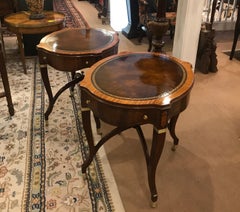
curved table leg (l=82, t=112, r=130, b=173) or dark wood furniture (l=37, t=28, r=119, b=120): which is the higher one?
dark wood furniture (l=37, t=28, r=119, b=120)

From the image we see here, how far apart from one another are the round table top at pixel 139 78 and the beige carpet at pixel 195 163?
630mm

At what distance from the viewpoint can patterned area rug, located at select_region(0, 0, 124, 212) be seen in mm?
1482

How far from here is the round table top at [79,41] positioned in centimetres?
175

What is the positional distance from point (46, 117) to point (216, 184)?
1.33m

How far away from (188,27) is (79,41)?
1195 millimetres

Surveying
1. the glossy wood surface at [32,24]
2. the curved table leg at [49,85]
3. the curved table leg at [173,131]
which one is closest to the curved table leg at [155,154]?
the curved table leg at [173,131]

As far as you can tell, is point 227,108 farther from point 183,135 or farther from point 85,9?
point 85,9

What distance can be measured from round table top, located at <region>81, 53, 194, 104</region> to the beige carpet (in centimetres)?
63

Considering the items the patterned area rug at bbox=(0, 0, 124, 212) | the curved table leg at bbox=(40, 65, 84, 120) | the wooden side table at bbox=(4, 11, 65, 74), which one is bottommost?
the patterned area rug at bbox=(0, 0, 124, 212)

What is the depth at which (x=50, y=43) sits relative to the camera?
1.86 meters

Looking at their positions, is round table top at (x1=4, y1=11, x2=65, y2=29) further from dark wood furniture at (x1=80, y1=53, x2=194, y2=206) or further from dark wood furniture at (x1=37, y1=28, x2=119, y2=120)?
dark wood furniture at (x1=80, y1=53, x2=194, y2=206)

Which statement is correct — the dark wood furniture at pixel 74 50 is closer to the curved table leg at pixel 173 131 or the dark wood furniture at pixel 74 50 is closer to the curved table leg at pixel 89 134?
the curved table leg at pixel 89 134

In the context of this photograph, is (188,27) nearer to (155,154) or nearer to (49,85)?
(49,85)

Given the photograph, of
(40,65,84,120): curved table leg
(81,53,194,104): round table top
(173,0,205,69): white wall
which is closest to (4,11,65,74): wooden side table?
(40,65,84,120): curved table leg
